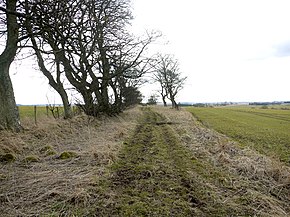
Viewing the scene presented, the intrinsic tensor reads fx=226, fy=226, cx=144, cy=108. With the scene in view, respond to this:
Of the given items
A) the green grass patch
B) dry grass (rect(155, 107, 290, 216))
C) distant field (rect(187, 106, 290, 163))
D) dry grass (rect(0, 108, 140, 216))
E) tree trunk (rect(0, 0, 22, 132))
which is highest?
tree trunk (rect(0, 0, 22, 132))

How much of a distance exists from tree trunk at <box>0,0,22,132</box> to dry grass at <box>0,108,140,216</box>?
66cm

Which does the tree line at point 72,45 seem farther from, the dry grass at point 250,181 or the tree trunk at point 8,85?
the dry grass at point 250,181

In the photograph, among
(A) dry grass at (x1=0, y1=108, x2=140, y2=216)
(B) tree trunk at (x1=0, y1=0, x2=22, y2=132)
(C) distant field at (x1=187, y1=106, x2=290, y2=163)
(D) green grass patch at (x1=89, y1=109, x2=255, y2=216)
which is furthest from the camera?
(C) distant field at (x1=187, y1=106, x2=290, y2=163)

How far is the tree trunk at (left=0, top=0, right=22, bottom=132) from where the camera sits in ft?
26.3

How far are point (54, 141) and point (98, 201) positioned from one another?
16.3 feet

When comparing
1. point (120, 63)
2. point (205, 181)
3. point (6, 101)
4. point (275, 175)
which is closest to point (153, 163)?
point (205, 181)

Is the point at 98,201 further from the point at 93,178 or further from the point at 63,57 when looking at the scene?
the point at 63,57

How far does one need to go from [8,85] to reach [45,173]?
4.96m

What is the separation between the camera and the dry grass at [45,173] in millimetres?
3545

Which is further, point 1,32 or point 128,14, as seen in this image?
point 128,14

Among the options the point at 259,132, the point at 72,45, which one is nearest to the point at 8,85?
the point at 72,45

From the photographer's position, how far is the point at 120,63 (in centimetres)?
1562

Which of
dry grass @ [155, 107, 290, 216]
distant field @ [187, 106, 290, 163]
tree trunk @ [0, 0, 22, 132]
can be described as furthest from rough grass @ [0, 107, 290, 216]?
distant field @ [187, 106, 290, 163]

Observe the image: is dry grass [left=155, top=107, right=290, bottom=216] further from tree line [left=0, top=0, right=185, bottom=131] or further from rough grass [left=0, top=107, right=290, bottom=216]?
tree line [left=0, top=0, right=185, bottom=131]
